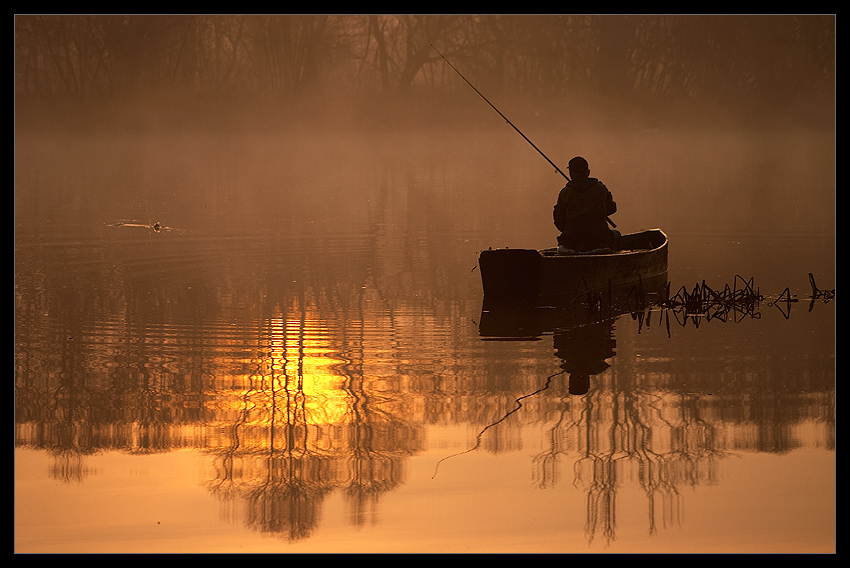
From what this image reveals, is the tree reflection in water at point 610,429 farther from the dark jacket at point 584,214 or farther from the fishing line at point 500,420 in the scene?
the dark jacket at point 584,214

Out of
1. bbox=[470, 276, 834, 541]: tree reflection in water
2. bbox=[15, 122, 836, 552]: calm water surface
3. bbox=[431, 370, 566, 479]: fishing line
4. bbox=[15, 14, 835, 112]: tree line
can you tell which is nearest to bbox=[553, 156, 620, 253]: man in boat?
bbox=[15, 122, 836, 552]: calm water surface

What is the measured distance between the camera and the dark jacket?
14508mm

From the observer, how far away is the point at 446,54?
78188 mm

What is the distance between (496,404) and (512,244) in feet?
38.7

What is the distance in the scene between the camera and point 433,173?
42.1 meters

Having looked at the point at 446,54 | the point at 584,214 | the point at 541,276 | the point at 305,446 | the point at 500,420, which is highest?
Answer: the point at 446,54

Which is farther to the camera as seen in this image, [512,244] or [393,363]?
[512,244]

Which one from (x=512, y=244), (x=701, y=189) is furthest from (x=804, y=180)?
(x=512, y=244)

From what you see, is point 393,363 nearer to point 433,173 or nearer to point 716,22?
point 433,173

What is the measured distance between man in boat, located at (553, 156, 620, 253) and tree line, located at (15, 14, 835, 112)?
61183 millimetres

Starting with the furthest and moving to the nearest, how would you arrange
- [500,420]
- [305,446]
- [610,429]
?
[500,420] → [610,429] → [305,446]

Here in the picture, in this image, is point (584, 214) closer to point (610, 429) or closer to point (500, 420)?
point (500, 420)

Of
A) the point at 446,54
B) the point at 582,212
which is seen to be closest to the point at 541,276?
the point at 582,212

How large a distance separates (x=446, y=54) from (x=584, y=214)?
212 feet
